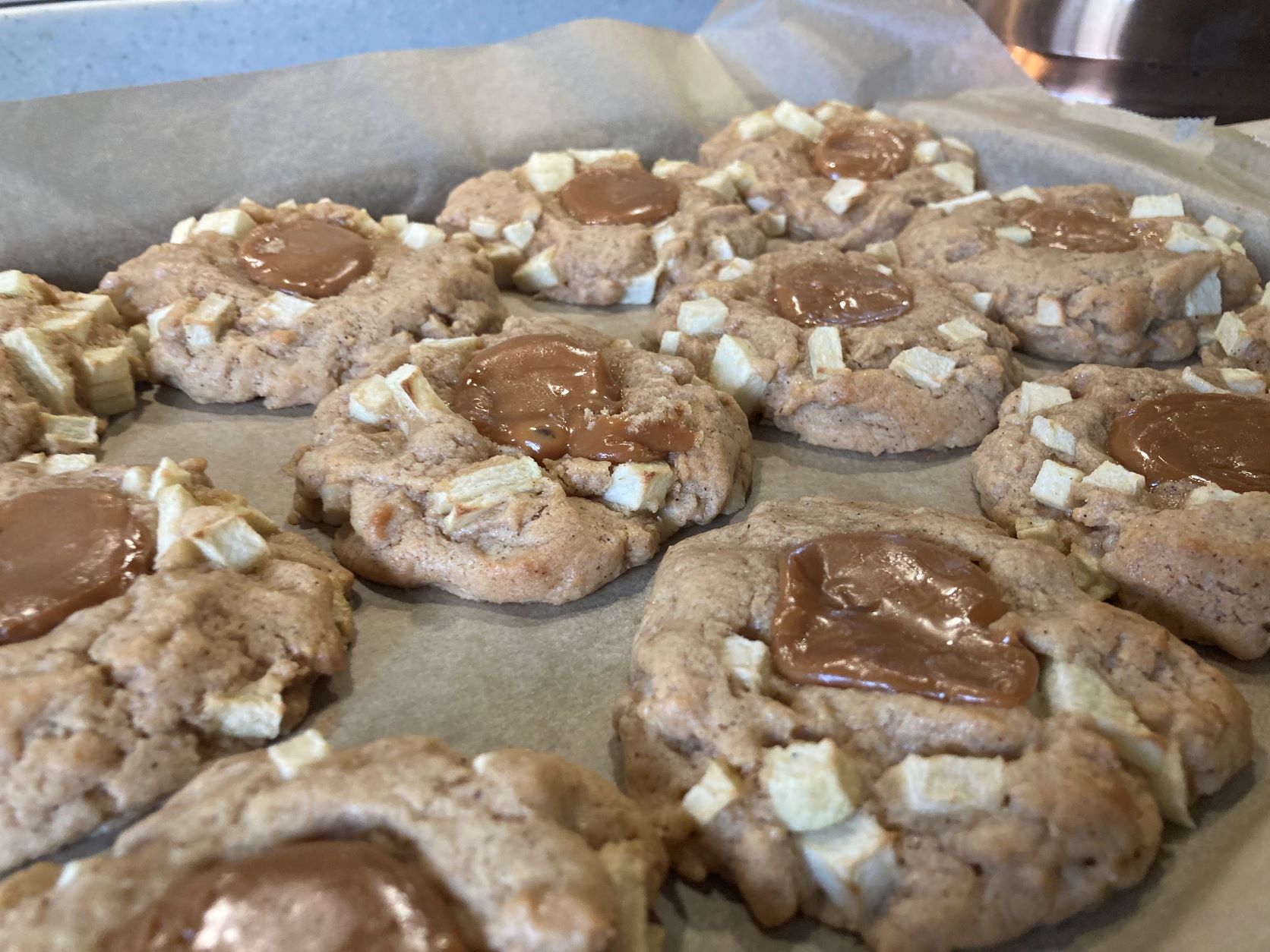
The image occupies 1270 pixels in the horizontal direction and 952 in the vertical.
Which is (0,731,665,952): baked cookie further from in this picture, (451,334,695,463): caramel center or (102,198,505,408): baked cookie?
(102,198,505,408): baked cookie

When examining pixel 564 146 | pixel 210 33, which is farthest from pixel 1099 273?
pixel 210 33

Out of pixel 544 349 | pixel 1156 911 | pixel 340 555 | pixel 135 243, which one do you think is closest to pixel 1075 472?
pixel 1156 911

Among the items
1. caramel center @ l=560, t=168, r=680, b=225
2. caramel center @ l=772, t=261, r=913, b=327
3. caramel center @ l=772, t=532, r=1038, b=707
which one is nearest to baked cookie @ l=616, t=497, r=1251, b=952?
caramel center @ l=772, t=532, r=1038, b=707

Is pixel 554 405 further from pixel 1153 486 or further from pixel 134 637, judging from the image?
pixel 1153 486

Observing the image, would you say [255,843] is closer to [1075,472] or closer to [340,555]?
[340,555]

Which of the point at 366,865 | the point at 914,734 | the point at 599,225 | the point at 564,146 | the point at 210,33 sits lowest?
the point at 914,734

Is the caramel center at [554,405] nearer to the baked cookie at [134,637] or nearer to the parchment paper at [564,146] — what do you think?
the parchment paper at [564,146]
